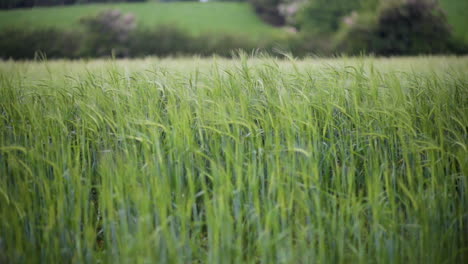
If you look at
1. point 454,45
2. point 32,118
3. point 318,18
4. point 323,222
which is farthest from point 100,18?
point 323,222

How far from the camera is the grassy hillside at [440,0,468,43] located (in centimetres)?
991

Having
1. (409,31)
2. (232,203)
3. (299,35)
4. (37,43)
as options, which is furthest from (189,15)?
(232,203)

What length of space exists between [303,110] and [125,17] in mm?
10621

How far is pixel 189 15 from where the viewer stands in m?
16.0

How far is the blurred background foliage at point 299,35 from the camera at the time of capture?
8.72 m

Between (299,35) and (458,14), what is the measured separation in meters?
4.47

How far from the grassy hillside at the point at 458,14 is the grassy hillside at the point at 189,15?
506 centimetres

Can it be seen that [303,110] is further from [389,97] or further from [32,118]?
[32,118]

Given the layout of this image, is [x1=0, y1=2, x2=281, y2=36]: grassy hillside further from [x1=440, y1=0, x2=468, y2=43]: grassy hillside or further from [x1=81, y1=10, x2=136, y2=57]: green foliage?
[x1=440, y1=0, x2=468, y2=43]: grassy hillside

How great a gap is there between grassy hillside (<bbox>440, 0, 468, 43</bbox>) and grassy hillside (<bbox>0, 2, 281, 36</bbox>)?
5.06m

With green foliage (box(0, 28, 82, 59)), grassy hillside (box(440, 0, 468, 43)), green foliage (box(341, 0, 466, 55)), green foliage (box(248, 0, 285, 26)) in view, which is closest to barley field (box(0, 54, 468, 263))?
green foliage (box(0, 28, 82, 59))

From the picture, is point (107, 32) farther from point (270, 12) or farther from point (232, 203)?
point (232, 203)

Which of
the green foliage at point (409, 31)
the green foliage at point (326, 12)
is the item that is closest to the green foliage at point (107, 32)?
the green foliage at point (326, 12)

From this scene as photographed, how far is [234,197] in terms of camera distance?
1.20 metres
